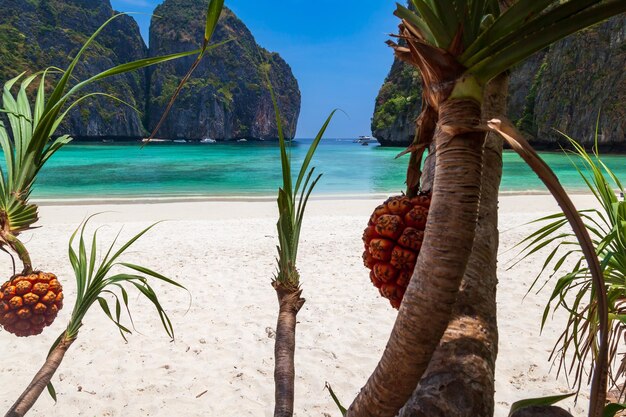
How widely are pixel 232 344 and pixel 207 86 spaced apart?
3842 inches

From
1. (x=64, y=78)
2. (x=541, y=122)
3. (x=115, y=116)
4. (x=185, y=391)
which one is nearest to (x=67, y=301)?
(x=185, y=391)

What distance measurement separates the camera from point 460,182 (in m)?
0.48

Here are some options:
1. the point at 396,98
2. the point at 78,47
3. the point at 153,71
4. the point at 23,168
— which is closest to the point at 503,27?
the point at 23,168

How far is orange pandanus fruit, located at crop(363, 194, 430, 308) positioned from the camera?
2.45ft

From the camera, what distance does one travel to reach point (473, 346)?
57cm

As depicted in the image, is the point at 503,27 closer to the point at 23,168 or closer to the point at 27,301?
the point at 23,168

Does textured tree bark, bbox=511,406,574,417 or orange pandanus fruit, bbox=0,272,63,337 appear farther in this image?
orange pandanus fruit, bbox=0,272,63,337

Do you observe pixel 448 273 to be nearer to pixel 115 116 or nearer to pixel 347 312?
pixel 347 312

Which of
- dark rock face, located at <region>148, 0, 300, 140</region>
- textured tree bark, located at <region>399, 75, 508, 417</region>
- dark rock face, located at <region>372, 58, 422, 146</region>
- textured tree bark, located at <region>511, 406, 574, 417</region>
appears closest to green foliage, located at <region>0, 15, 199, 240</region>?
textured tree bark, located at <region>399, 75, 508, 417</region>

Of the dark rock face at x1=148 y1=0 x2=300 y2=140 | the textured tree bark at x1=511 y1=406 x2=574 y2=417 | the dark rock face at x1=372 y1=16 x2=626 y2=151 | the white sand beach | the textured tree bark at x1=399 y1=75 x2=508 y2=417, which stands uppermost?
the dark rock face at x1=148 y1=0 x2=300 y2=140

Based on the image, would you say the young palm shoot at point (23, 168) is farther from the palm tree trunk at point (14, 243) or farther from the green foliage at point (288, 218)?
the green foliage at point (288, 218)

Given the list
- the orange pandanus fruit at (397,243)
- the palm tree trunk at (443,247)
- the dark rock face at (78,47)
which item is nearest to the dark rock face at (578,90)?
the orange pandanus fruit at (397,243)

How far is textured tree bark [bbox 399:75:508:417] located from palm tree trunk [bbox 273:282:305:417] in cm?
33

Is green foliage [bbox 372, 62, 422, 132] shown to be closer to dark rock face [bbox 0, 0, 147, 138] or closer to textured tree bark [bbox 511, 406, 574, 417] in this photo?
dark rock face [bbox 0, 0, 147, 138]
